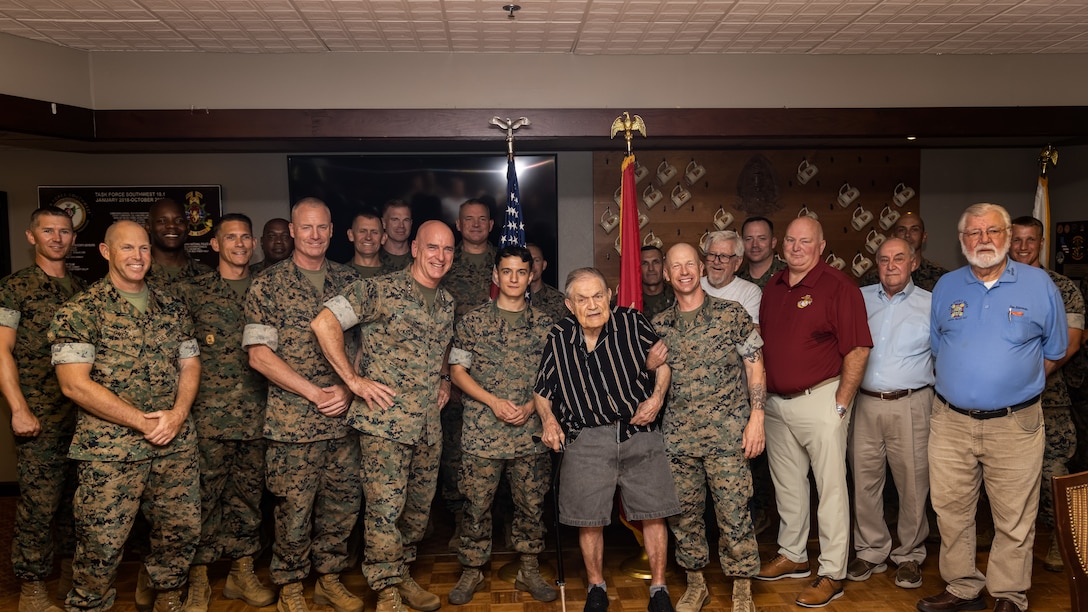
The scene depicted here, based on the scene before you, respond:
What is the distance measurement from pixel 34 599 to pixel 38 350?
122 cm

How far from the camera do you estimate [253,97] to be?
4828 millimetres

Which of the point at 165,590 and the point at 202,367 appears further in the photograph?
the point at 202,367

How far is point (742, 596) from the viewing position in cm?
369

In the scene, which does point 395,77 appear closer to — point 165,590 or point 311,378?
point 311,378

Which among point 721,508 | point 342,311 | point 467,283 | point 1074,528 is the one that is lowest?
point 721,508

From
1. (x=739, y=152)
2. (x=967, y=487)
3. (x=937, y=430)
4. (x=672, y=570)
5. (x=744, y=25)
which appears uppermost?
(x=744, y=25)

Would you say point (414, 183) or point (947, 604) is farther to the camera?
point (414, 183)

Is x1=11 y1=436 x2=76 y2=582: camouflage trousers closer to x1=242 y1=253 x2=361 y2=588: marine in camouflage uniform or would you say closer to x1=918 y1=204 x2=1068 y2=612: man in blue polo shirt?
x1=242 y1=253 x2=361 y2=588: marine in camouflage uniform

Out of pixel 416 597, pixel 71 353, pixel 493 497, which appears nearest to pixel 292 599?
pixel 416 597

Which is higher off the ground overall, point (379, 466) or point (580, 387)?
point (580, 387)

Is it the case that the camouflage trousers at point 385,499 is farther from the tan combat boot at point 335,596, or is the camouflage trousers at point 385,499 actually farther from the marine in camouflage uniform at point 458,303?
the marine in camouflage uniform at point 458,303

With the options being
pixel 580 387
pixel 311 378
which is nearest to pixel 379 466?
pixel 311 378

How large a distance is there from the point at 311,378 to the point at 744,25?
3079mm

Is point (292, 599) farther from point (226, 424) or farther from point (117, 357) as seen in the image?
point (117, 357)
